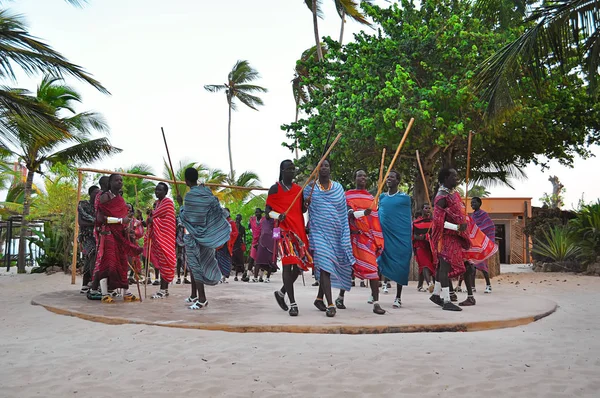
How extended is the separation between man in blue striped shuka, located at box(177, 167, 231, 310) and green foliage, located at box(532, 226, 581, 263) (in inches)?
470

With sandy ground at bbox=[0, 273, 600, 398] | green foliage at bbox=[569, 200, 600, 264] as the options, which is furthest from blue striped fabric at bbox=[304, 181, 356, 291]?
green foliage at bbox=[569, 200, 600, 264]

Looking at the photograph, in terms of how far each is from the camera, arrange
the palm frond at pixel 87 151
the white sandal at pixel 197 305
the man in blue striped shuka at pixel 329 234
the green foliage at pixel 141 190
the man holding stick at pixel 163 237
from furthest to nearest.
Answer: the green foliage at pixel 141 190, the palm frond at pixel 87 151, the man holding stick at pixel 163 237, the white sandal at pixel 197 305, the man in blue striped shuka at pixel 329 234

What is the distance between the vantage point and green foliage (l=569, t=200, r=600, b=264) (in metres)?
14.9

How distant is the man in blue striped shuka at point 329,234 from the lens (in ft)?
22.5

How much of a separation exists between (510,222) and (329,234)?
23.2 m

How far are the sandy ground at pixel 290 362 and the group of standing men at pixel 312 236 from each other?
1.42 meters

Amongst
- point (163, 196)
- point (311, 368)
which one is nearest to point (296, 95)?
point (163, 196)

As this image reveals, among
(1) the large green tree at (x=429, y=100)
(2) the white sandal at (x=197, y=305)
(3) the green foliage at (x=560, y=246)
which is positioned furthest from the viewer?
(3) the green foliage at (x=560, y=246)

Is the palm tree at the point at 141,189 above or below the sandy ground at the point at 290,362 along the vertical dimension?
above

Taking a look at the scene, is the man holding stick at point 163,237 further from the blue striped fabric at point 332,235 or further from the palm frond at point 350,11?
the palm frond at point 350,11

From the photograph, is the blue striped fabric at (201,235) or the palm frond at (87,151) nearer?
the blue striped fabric at (201,235)

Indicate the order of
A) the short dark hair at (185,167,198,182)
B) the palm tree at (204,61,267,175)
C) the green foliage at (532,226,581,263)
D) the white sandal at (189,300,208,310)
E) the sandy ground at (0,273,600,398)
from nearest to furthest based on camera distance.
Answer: the sandy ground at (0,273,600,398) < the white sandal at (189,300,208,310) < the short dark hair at (185,167,198,182) < the green foliage at (532,226,581,263) < the palm tree at (204,61,267,175)

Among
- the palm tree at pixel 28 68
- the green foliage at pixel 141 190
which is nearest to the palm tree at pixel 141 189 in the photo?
the green foliage at pixel 141 190

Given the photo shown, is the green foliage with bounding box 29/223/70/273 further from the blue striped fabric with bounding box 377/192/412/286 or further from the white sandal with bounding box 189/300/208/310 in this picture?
the blue striped fabric with bounding box 377/192/412/286
